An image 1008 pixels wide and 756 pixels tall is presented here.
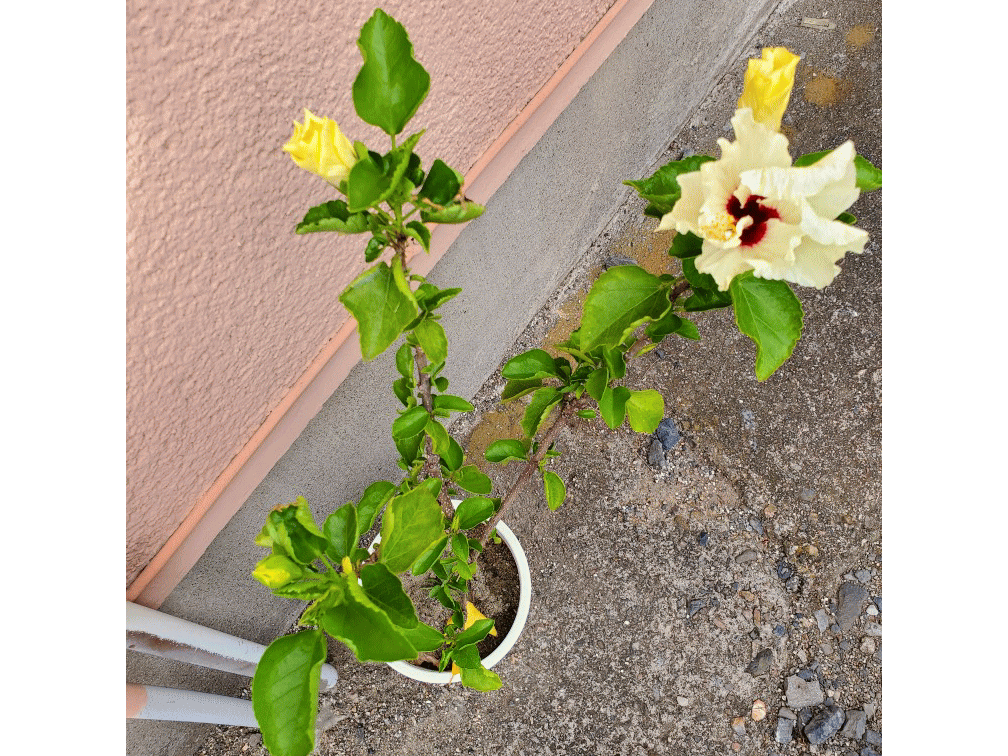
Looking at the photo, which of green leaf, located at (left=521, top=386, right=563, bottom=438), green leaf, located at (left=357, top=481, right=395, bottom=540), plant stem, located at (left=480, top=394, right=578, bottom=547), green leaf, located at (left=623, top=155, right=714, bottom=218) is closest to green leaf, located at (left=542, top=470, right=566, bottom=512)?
plant stem, located at (left=480, top=394, right=578, bottom=547)

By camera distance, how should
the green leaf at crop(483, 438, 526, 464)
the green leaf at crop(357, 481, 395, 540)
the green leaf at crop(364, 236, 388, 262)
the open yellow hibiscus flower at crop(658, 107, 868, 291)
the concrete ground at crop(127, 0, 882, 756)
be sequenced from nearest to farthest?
the open yellow hibiscus flower at crop(658, 107, 868, 291)
the green leaf at crop(364, 236, 388, 262)
the green leaf at crop(357, 481, 395, 540)
the green leaf at crop(483, 438, 526, 464)
the concrete ground at crop(127, 0, 882, 756)

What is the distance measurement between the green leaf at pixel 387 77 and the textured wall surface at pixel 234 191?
0.35 metres

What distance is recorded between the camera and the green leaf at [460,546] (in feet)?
2.94

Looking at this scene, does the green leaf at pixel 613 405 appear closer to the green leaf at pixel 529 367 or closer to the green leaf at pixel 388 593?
the green leaf at pixel 529 367

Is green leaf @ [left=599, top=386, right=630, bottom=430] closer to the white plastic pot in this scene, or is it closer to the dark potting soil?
the white plastic pot

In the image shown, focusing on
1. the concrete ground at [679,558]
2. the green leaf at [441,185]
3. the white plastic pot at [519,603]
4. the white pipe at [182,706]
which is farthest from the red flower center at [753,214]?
the white pipe at [182,706]

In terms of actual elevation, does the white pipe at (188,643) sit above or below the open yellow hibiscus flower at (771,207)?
below

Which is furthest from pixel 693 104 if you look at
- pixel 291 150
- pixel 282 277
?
pixel 291 150

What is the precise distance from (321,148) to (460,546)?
1.81ft

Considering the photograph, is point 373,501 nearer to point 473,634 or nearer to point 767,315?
point 473,634

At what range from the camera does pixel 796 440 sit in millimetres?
1517

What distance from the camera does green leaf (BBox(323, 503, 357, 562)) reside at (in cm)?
66

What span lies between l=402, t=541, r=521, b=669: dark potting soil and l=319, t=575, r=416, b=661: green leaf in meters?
0.74

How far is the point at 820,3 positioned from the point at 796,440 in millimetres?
1128
